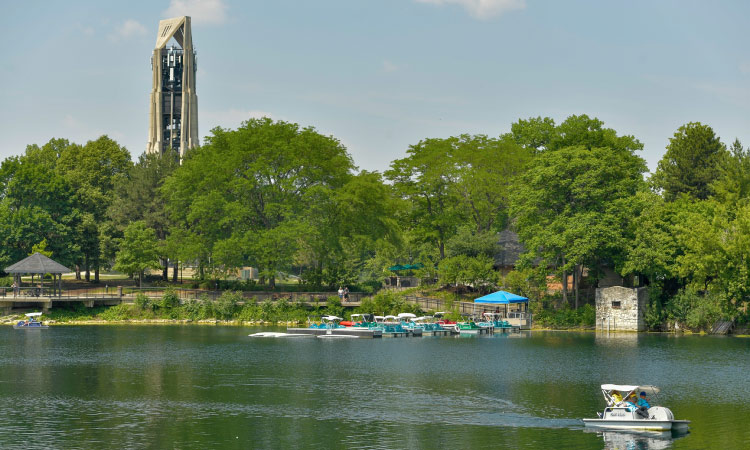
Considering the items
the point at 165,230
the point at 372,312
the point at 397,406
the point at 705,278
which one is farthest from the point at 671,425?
the point at 165,230

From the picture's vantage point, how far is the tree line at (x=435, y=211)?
7600 centimetres

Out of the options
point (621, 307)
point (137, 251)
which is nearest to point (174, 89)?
point (137, 251)

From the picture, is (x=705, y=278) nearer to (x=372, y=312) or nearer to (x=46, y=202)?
(x=372, y=312)

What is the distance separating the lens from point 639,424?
35.9m

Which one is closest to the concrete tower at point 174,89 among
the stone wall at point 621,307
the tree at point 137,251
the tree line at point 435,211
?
the tree line at point 435,211

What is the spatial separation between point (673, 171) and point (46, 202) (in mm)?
69774

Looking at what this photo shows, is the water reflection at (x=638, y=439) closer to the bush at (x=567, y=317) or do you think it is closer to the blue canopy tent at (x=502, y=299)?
the blue canopy tent at (x=502, y=299)

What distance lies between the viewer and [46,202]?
334ft

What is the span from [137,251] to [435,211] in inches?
1271

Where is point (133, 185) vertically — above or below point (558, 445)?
above

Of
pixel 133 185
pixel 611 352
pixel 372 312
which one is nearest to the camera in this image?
pixel 611 352

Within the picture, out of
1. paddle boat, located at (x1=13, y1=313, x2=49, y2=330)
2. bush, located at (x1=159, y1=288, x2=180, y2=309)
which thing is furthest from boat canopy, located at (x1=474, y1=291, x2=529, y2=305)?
paddle boat, located at (x1=13, y1=313, x2=49, y2=330)

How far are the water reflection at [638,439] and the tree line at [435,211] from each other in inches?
1576

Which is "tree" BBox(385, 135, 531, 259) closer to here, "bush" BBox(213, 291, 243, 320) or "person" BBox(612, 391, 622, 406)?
"bush" BBox(213, 291, 243, 320)
